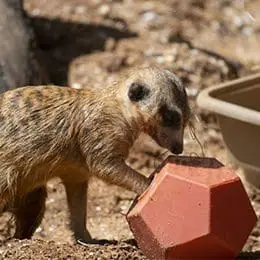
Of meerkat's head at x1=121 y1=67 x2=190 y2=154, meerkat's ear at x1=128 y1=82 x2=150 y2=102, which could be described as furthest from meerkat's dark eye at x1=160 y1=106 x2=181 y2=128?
meerkat's ear at x1=128 y1=82 x2=150 y2=102

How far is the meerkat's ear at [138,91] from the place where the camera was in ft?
16.7

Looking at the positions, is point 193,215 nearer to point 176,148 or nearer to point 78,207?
point 176,148

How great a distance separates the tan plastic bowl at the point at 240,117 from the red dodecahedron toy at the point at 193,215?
1515mm

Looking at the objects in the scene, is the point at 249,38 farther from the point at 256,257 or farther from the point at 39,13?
the point at 256,257

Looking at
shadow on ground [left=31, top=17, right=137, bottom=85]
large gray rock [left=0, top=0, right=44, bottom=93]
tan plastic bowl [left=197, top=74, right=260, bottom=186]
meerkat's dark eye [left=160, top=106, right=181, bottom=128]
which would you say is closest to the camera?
meerkat's dark eye [left=160, top=106, right=181, bottom=128]

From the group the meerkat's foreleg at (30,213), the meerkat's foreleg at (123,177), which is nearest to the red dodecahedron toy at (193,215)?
the meerkat's foreleg at (123,177)

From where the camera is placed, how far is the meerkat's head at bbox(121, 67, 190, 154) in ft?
16.5

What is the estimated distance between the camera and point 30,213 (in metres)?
5.39

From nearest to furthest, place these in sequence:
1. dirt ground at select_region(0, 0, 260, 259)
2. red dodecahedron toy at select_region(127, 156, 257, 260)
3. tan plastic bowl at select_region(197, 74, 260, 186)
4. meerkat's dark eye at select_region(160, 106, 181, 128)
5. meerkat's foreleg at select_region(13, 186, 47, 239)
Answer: red dodecahedron toy at select_region(127, 156, 257, 260), meerkat's dark eye at select_region(160, 106, 181, 128), meerkat's foreleg at select_region(13, 186, 47, 239), tan plastic bowl at select_region(197, 74, 260, 186), dirt ground at select_region(0, 0, 260, 259)

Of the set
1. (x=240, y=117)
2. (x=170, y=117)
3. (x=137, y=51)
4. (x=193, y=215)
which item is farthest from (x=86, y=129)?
(x=137, y=51)

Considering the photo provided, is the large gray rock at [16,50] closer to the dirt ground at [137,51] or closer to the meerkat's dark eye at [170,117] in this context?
the dirt ground at [137,51]

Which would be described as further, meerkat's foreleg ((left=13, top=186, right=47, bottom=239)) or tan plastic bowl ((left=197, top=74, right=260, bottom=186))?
tan plastic bowl ((left=197, top=74, right=260, bottom=186))

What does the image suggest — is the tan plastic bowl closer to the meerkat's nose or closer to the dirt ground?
the dirt ground

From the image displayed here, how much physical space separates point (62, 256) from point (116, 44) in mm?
3681
